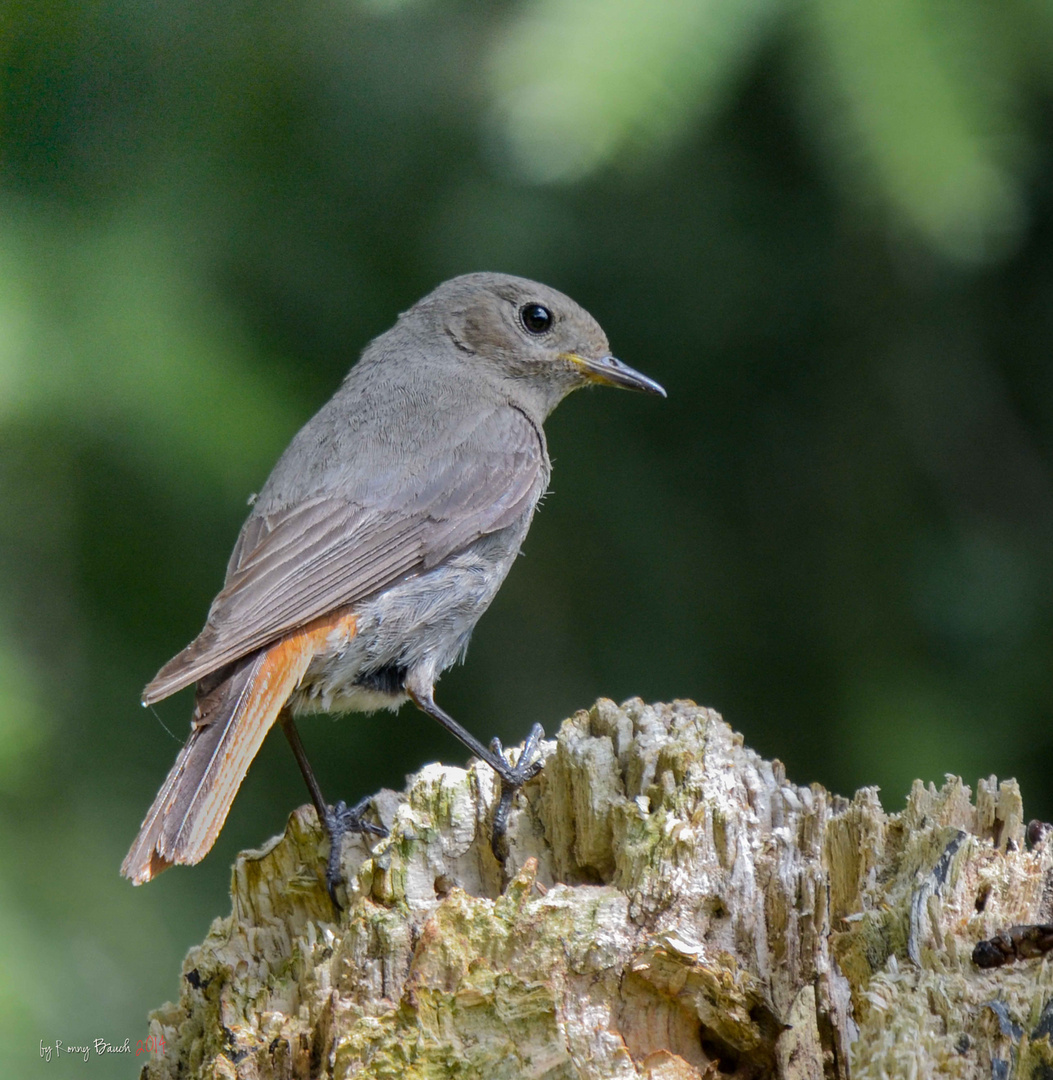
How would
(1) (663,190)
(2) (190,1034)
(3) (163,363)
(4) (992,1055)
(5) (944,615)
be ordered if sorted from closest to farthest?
(4) (992,1055) → (2) (190,1034) → (3) (163,363) → (5) (944,615) → (1) (663,190)

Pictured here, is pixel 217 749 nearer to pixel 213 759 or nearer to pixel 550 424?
pixel 213 759

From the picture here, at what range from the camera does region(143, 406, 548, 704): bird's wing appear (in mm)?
3488

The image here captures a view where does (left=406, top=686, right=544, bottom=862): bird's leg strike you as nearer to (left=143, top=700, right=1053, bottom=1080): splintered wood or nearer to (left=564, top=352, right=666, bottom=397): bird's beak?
(left=143, top=700, right=1053, bottom=1080): splintered wood

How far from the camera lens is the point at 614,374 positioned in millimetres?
4570

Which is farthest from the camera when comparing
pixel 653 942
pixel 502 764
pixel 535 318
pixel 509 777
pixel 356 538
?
pixel 535 318

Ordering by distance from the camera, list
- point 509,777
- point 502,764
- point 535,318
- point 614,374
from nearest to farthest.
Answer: point 509,777 → point 502,764 → point 614,374 → point 535,318

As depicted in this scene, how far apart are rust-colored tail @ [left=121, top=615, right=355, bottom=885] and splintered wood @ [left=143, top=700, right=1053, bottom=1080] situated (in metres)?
0.29

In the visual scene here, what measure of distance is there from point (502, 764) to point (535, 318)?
1950 millimetres

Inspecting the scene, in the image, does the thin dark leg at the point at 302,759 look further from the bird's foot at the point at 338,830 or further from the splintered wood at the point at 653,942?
the splintered wood at the point at 653,942

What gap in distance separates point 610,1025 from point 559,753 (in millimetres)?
756

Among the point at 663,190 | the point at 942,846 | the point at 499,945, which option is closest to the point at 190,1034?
the point at 499,945

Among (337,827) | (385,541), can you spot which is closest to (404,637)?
(385,541)

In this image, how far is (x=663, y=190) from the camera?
475 cm

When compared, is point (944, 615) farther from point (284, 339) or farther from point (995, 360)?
point (284, 339)
